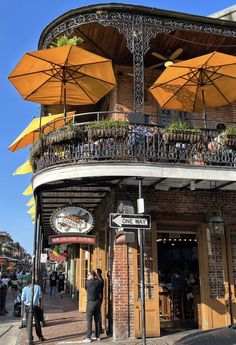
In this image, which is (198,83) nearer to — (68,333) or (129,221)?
(129,221)

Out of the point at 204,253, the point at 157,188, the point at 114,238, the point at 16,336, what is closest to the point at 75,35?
the point at 157,188

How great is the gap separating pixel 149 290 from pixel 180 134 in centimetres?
404

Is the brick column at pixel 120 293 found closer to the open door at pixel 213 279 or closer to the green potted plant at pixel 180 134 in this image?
Result: the open door at pixel 213 279

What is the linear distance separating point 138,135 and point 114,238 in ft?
9.30

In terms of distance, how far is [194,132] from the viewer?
9.84 m

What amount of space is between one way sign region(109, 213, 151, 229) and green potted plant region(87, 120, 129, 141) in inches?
85.5

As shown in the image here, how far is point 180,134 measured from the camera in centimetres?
976

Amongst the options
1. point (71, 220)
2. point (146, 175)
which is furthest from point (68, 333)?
point (146, 175)

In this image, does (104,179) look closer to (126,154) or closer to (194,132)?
Result: (126,154)

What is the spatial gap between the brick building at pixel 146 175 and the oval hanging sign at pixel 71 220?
0.09 ft

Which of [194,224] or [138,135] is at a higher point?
[138,135]

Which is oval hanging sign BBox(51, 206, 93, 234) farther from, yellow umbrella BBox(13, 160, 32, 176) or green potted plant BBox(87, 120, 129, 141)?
yellow umbrella BBox(13, 160, 32, 176)

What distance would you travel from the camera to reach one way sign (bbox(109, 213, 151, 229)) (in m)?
8.05

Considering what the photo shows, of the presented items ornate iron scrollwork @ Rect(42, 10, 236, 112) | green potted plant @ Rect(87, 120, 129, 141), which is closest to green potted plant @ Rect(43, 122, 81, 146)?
green potted plant @ Rect(87, 120, 129, 141)
